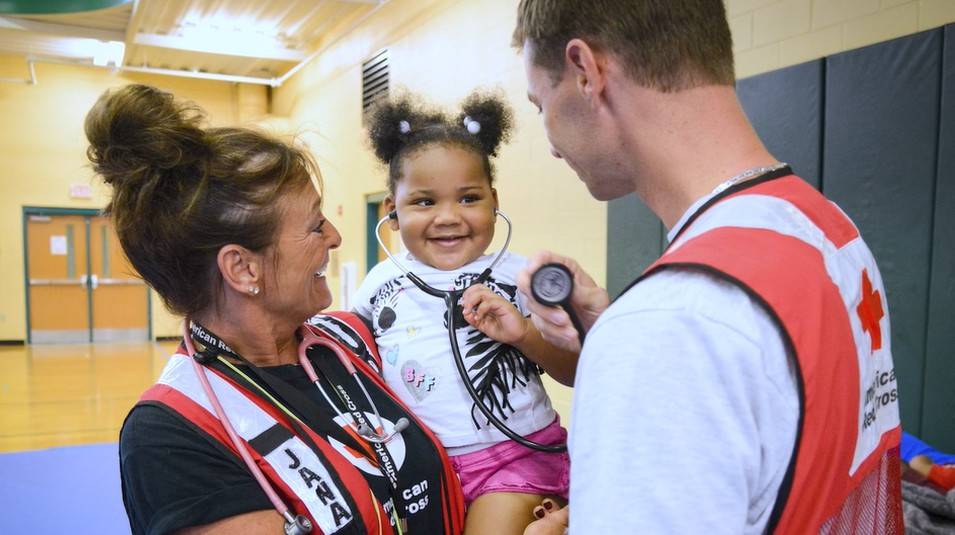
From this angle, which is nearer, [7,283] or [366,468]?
[366,468]

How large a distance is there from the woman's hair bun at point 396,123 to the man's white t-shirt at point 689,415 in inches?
49.7

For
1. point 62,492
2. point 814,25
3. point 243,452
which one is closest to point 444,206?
point 243,452

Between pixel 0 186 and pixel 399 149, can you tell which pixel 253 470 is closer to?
pixel 399 149

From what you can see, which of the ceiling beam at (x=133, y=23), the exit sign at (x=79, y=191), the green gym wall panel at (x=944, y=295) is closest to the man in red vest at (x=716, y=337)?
the green gym wall panel at (x=944, y=295)

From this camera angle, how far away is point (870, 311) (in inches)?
27.5

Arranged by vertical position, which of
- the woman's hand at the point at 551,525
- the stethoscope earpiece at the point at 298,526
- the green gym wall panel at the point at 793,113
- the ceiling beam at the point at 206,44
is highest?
the ceiling beam at the point at 206,44

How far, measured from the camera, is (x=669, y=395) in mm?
536

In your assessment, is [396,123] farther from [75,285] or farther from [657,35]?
[75,285]

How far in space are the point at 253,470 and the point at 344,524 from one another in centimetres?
18

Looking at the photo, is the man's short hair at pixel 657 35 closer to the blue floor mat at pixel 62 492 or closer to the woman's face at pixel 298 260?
the woman's face at pixel 298 260

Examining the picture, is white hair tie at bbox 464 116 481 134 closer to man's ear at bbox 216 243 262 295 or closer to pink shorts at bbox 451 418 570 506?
man's ear at bbox 216 243 262 295

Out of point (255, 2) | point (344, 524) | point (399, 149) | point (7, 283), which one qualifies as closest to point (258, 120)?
point (399, 149)

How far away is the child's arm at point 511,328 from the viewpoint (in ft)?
4.45

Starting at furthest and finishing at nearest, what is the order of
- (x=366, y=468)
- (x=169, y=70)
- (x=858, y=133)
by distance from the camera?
1. (x=169, y=70)
2. (x=858, y=133)
3. (x=366, y=468)
